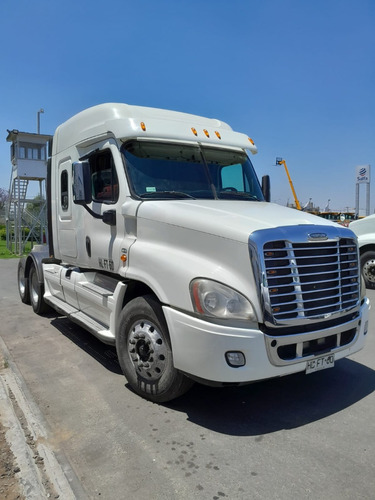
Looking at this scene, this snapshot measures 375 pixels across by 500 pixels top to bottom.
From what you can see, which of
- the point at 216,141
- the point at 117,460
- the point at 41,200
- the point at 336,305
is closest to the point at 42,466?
the point at 117,460

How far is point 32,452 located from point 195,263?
1936mm

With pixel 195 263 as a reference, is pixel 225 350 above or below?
below

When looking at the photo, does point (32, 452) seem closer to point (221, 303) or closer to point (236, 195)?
point (221, 303)

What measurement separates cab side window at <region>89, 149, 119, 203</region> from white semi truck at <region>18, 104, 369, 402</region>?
2 centimetres

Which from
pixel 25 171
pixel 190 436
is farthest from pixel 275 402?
pixel 25 171

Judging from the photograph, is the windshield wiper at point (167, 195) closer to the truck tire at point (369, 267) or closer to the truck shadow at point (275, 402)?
the truck shadow at point (275, 402)

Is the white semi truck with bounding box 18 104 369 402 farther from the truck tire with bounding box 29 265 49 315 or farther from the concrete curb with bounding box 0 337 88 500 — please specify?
the truck tire with bounding box 29 265 49 315

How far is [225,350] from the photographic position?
3129 mm

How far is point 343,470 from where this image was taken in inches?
111

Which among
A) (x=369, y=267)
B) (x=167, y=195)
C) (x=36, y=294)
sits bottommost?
(x=36, y=294)

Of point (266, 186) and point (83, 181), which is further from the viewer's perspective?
point (266, 186)

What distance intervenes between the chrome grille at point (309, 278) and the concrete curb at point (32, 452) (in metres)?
1.91

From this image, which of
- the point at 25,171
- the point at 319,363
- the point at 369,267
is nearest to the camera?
the point at 319,363

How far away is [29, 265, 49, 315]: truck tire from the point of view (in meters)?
7.36
